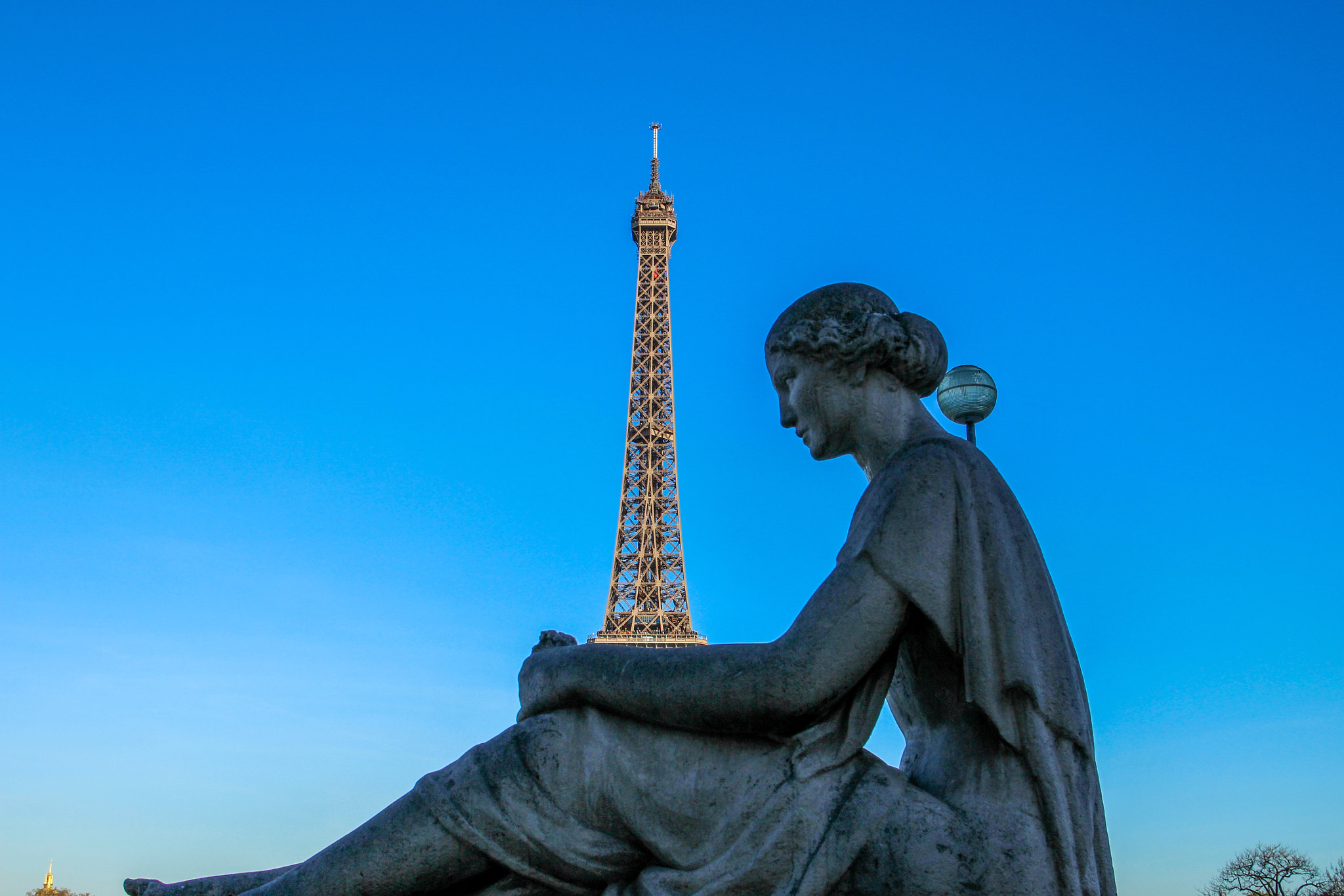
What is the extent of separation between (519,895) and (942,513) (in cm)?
132

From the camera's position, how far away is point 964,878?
8.49 feet

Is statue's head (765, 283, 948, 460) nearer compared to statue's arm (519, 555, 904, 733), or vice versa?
statue's arm (519, 555, 904, 733)

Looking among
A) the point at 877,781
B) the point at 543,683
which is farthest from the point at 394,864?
the point at 877,781

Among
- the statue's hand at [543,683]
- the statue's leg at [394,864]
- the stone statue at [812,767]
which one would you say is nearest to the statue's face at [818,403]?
the stone statue at [812,767]

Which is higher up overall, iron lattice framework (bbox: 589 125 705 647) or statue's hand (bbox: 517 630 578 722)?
iron lattice framework (bbox: 589 125 705 647)

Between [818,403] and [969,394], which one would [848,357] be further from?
[969,394]

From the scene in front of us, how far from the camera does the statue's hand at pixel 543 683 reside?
112 inches

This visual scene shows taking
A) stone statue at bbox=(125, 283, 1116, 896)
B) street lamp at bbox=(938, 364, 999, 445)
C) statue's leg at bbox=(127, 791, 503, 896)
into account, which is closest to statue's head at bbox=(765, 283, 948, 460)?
stone statue at bbox=(125, 283, 1116, 896)

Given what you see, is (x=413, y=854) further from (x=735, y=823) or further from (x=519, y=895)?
(x=735, y=823)

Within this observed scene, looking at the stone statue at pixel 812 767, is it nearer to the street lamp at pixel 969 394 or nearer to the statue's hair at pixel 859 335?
the statue's hair at pixel 859 335

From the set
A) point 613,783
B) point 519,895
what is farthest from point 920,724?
point 519,895

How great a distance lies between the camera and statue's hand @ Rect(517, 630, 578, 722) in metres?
2.86

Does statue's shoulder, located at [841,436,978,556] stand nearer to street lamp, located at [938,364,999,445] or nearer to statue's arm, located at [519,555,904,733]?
statue's arm, located at [519,555,904,733]

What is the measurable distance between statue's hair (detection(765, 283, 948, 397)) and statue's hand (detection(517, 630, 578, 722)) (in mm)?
1016
